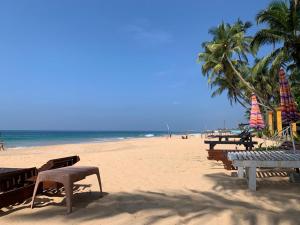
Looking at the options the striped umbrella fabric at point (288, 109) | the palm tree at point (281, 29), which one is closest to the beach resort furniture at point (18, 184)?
the striped umbrella fabric at point (288, 109)

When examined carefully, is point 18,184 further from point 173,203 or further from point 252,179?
point 252,179

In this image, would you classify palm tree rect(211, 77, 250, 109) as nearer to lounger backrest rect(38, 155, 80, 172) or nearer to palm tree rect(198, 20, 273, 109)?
palm tree rect(198, 20, 273, 109)

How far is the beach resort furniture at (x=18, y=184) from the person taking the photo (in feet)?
15.4

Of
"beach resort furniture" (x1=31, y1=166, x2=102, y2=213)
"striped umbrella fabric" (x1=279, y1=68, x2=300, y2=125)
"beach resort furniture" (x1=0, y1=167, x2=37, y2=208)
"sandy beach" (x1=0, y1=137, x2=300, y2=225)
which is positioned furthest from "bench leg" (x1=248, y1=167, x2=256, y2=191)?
"beach resort furniture" (x1=0, y1=167, x2=37, y2=208)

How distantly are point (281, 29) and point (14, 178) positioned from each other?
15.5 metres

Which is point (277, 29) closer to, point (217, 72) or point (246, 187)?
point (217, 72)

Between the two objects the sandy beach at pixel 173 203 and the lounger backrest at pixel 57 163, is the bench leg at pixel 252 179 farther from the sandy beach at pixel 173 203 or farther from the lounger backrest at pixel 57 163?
the lounger backrest at pixel 57 163

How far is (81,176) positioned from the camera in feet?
16.2

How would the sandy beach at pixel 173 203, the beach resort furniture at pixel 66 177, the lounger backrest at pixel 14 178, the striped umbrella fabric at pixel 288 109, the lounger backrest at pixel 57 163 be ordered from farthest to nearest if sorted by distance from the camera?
1. the striped umbrella fabric at pixel 288 109
2. the lounger backrest at pixel 57 163
3. the lounger backrest at pixel 14 178
4. the beach resort furniture at pixel 66 177
5. the sandy beach at pixel 173 203

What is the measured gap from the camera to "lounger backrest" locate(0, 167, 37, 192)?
16.2ft

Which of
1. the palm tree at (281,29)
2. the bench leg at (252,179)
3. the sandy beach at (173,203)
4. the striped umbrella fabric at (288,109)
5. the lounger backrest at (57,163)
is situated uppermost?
the palm tree at (281,29)

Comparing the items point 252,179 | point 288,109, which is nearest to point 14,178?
point 252,179

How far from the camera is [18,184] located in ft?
17.7

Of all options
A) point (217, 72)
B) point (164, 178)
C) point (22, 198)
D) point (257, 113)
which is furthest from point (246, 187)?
point (217, 72)
